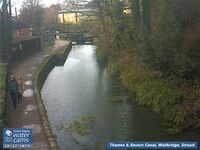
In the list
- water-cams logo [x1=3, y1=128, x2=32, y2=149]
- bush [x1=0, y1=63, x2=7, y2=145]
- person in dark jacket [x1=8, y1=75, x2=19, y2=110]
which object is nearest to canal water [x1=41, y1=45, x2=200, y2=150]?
person in dark jacket [x1=8, y1=75, x2=19, y2=110]

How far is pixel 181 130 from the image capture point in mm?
16984

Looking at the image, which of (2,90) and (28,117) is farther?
(2,90)

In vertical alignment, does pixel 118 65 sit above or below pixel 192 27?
below

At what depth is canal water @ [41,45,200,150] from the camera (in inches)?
639

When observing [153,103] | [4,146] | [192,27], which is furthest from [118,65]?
[4,146]

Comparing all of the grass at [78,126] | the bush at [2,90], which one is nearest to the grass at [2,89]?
the bush at [2,90]

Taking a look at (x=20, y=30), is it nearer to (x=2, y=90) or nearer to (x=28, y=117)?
(x=2, y=90)

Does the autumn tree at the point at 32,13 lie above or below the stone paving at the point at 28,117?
above

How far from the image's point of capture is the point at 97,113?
65.9 feet

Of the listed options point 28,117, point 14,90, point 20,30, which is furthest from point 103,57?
point 28,117

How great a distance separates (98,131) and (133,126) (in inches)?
63.7

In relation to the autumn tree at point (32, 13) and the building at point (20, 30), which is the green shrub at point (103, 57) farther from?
the autumn tree at point (32, 13)

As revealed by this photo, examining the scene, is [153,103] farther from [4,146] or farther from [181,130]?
[4,146]

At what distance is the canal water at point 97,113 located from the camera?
53.2 ft
